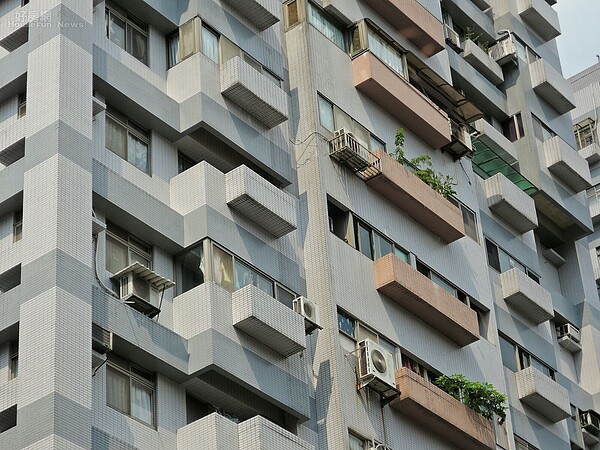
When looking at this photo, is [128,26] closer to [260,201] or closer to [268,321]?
[260,201]

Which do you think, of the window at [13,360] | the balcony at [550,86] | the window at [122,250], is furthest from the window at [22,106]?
the balcony at [550,86]

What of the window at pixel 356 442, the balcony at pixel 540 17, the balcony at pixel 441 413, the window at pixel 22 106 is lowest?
the window at pixel 356 442

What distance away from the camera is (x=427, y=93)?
115 feet

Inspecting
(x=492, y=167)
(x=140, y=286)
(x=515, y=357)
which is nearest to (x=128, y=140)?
(x=140, y=286)

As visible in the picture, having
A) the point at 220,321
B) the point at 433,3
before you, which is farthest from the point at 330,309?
the point at 433,3

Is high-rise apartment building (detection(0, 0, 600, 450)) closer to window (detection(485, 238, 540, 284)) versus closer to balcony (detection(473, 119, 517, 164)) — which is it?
window (detection(485, 238, 540, 284))

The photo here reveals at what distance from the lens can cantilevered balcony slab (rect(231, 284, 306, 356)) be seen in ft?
79.7

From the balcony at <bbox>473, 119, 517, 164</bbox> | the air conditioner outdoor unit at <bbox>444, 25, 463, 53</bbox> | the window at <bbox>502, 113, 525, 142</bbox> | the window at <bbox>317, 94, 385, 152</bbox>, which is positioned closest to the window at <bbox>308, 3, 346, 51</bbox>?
the window at <bbox>317, 94, 385, 152</bbox>

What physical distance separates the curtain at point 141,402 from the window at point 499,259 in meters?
14.4

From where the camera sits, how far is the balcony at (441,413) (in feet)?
89.8

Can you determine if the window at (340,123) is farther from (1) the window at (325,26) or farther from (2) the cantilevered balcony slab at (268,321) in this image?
(2) the cantilevered balcony slab at (268,321)

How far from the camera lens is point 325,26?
3198 cm

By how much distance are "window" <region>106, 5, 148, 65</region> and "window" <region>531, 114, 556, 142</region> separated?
1594cm

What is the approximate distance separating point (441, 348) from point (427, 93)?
7.65m
